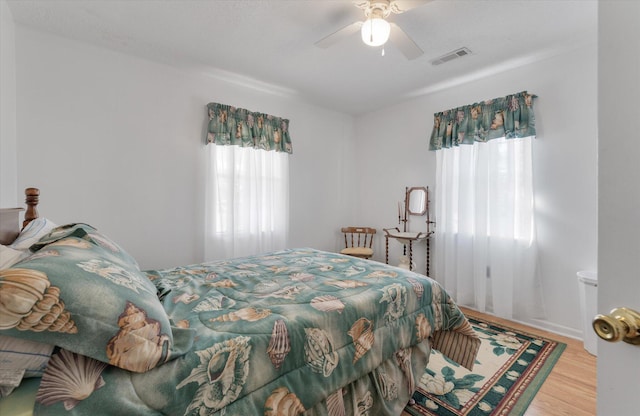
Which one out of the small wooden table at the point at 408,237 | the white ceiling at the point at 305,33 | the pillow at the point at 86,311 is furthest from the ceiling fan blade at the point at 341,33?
the small wooden table at the point at 408,237

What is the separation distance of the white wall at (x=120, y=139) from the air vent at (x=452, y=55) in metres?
2.05

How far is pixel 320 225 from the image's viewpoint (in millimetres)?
4379

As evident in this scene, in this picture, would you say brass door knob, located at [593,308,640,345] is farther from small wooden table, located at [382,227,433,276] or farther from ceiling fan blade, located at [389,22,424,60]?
small wooden table, located at [382,227,433,276]

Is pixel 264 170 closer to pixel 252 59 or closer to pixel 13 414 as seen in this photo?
pixel 252 59

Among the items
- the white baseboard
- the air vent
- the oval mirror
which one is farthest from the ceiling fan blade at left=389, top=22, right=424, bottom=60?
the white baseboard

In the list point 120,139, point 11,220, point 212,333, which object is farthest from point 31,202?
point 212,333

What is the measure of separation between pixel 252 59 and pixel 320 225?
8.02 feet

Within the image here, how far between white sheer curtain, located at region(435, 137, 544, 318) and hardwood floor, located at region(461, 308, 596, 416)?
0.63m

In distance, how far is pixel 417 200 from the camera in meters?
3.88

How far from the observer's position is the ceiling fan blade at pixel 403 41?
1975 millimetres

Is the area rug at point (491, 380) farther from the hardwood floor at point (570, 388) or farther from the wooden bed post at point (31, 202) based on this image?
the wooden bed post at point (31, 202)

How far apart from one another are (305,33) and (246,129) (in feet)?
4.60

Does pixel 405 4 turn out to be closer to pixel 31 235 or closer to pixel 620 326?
pixel 620 326

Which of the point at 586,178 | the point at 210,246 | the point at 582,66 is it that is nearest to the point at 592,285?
the point at 586,178
